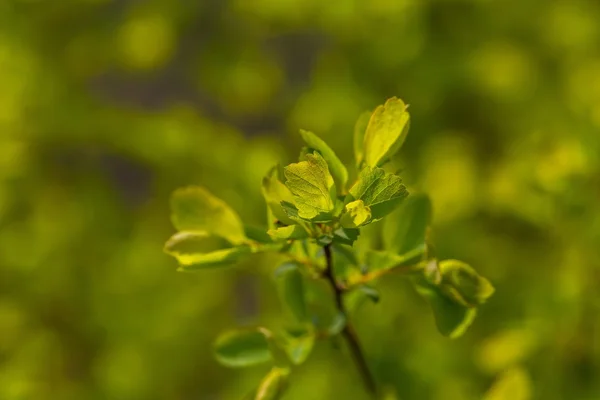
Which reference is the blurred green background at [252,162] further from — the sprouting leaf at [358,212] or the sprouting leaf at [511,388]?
the sprouting leaf at [358,212]

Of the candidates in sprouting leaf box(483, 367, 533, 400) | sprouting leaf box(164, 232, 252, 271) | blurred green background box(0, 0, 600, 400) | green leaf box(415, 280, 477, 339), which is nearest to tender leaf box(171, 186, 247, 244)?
sprouting leaf box(164, 232, 252, 271)

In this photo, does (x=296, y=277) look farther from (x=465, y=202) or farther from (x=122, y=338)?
(x=122, y=338)

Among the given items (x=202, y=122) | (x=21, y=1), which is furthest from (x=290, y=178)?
(x=21, y=1)

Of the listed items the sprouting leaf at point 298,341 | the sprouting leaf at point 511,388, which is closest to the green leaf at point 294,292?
the sprouting leaf at point 298,341

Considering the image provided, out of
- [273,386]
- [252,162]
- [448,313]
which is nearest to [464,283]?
[448,313]

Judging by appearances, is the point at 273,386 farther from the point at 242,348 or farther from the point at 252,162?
the point at 252,162

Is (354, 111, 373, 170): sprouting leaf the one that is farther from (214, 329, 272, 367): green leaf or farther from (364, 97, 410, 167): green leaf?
(214, 329, 272, 367): green leaf
